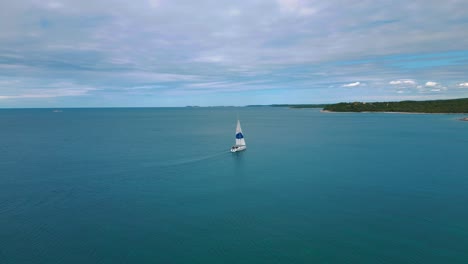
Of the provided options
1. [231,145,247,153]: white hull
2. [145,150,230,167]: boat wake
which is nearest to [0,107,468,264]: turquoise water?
[145,150,230,167]: boat wake

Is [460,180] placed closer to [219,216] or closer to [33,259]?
[219,216]

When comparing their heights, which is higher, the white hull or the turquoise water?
the white hull

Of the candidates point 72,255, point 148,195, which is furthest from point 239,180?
point 72,255

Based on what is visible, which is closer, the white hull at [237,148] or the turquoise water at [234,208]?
the turquoise water at [234,208]

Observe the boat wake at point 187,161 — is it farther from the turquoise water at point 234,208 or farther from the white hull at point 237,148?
the white hull at point 237,148

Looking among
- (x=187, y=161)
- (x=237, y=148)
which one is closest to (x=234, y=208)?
(x=187, y=161)

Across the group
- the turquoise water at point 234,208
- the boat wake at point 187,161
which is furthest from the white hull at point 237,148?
the turquoise water at point 234,208

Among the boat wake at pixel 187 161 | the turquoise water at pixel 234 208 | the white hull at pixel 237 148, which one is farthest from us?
the white hull at pixel 237 148

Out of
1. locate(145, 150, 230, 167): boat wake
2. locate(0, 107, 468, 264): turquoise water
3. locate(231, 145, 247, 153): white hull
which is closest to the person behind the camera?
locate(0, 107, 468, 264): turquoise water

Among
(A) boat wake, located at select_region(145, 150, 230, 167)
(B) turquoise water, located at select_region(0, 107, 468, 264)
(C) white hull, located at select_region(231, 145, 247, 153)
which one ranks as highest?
(C) white hull, located at select_region(231, 145, 247, 153)

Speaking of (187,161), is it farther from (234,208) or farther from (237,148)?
(234,208)

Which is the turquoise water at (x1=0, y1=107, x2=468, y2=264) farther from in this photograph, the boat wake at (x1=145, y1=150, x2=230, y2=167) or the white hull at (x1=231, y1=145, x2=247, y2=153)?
the white hull at (x1=231, y1=145, x2=247, y2=153)
